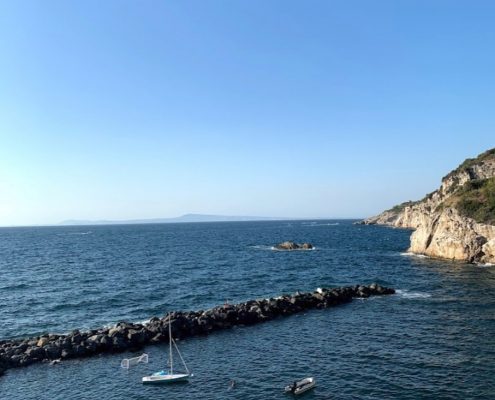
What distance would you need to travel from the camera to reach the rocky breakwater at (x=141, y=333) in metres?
44.3

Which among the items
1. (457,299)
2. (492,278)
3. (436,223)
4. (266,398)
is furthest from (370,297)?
(436,223)

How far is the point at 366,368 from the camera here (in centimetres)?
3969

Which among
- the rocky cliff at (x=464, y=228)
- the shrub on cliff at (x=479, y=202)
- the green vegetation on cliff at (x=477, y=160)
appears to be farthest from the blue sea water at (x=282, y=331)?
the green vegetation on cliff at (x=477, y=160)

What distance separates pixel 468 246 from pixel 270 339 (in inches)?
2757

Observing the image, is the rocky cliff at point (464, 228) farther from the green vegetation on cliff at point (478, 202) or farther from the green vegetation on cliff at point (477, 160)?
the green vegetation on cliff at point (477, 160)

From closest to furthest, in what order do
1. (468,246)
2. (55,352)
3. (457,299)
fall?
(55,352) < (457,299) < (468,246)

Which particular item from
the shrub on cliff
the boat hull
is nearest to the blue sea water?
the boat hull

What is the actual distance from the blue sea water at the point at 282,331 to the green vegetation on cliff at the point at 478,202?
1543 centimetres

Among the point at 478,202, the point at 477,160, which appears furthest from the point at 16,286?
the point at 477,160

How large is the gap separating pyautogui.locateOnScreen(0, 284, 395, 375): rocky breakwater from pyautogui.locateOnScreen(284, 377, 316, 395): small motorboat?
61.2 ft

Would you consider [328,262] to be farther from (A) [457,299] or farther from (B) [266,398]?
(B) [266,398]

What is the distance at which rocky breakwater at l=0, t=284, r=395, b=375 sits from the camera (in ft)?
145

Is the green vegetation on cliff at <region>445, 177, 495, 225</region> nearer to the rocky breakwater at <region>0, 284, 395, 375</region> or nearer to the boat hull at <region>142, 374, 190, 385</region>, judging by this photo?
the rocky breakwater at <region>0, 284, 395, 375</region>

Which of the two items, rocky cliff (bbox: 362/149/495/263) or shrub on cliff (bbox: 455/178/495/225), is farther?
shrub on cliff (bbox: 455/178/495/225)
